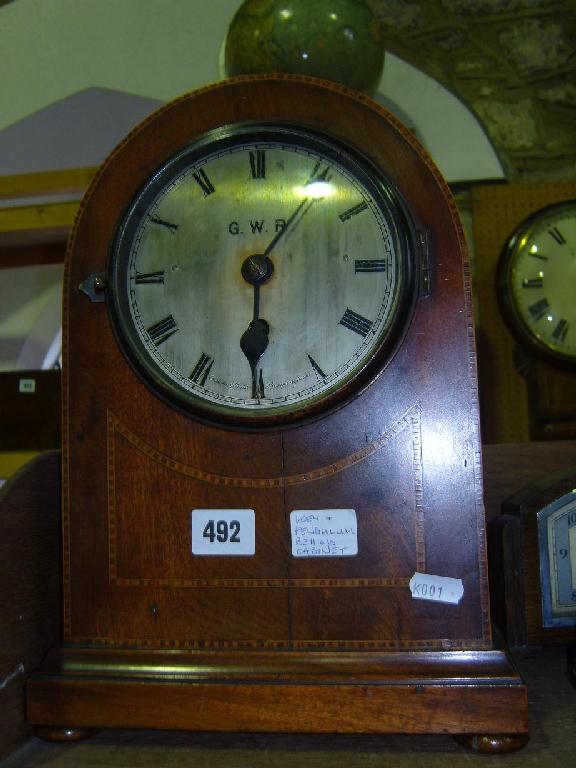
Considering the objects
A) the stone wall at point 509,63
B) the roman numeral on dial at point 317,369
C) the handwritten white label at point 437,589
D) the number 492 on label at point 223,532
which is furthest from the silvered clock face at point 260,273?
the stone wall at point 509,63

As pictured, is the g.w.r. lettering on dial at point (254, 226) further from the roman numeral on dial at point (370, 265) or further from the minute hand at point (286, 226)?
the roman numeral on dial at point (370, 265)

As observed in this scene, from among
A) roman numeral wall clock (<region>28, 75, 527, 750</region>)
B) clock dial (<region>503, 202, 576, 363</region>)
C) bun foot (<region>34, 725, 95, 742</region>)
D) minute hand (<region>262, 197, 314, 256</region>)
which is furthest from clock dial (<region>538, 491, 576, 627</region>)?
clock dial (<region>503, 202, 576, 363</region>)

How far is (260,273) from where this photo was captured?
3.40 feet

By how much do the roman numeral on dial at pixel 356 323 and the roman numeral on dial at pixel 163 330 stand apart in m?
0.23

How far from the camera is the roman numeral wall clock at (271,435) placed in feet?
3.16

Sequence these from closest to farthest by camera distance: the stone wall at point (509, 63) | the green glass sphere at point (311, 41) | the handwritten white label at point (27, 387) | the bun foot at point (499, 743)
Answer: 1. the bun foot at point (499, 743)
2. the green glass sphere at point (311, 41)
3. the stone wall at point (509, 63)
4. the handwritten white label at point (27, 387)

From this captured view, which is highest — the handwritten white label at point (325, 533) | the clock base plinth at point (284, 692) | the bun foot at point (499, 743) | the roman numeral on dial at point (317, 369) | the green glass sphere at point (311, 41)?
the green glass sphere at point (311, 41)

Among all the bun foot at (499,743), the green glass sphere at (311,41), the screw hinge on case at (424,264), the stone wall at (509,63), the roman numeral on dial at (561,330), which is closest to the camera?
the bun foot at (499,743)

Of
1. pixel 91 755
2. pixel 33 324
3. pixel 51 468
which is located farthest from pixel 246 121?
pixel 33 324

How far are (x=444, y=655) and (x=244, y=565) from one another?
0.89ft

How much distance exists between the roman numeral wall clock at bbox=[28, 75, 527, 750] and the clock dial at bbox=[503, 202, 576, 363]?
1096 mm

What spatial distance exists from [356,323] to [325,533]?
0.28 metres

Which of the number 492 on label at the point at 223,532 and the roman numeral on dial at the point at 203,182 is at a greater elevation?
the roman numeral on dial at the point at 203,182

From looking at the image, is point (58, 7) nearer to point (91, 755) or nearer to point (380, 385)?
point (380, 385)
